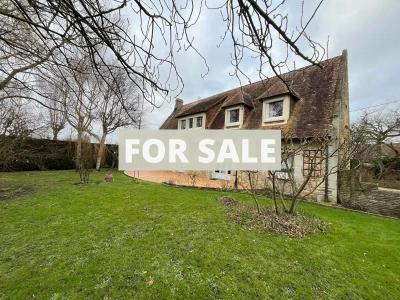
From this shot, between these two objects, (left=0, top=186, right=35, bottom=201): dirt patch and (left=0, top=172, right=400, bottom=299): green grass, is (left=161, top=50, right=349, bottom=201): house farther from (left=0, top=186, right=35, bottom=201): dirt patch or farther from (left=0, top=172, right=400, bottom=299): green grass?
(left=0, top=186, right=35, bottom=201): dirt patch

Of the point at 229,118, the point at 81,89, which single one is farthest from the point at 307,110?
the point at 81,89

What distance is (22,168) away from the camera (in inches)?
802

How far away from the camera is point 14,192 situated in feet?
36.3

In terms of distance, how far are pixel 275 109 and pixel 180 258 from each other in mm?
11385

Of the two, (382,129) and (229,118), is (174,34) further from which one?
(382,129)

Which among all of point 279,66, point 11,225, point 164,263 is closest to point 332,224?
point 164,263

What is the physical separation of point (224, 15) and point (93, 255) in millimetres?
4795

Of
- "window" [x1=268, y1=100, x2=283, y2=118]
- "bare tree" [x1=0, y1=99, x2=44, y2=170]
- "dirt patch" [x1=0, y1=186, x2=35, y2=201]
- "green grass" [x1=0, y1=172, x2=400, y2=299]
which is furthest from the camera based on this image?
"window" [x1=268, y1=100, x2=283, y2=118]

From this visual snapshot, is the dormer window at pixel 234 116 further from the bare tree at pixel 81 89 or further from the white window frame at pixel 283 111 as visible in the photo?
the bare tree at pixel 81 89

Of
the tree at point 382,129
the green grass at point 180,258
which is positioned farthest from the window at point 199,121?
the green grass at point 180,258

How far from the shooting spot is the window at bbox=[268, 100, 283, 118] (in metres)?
14.0

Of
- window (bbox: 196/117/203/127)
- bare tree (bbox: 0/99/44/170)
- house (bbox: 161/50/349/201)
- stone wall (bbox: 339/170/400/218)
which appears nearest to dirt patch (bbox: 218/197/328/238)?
house (bbox: 161/50/349/201)

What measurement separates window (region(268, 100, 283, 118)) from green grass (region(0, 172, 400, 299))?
7274mm

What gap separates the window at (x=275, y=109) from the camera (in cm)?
1404
